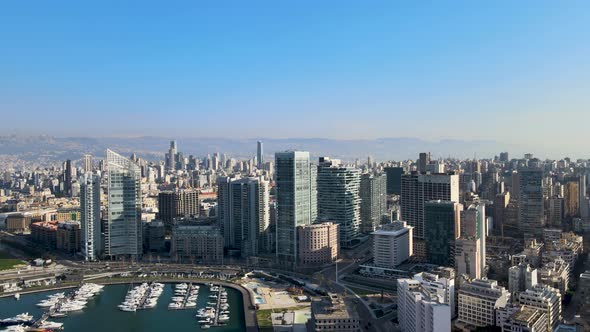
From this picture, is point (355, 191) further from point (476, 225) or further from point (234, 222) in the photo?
point (476, 225)

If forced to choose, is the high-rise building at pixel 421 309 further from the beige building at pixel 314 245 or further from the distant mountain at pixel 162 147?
the distant mountain at pixel 162 147

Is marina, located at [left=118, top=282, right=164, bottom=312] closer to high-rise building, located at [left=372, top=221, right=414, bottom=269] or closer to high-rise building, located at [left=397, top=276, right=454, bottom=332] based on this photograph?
high-rise building, located at [left=397, top=276, right=454, bottom=332]

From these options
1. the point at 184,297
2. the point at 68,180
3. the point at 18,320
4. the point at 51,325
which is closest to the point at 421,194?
the point at 184,297

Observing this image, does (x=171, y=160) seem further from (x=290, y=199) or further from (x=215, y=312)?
(x=215, y=312)

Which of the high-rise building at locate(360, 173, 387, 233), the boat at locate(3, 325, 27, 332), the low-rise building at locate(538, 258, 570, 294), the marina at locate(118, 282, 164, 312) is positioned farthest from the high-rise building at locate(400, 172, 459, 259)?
the boat at locate(3, 325, 27, 332)

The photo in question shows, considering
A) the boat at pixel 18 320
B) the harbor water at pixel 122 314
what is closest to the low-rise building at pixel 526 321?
the harbor water at pixel 122 314
